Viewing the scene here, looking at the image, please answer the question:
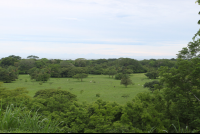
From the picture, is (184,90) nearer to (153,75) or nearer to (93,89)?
(93,89)

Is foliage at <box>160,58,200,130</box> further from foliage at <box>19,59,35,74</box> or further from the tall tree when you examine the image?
foliage at <box>19,59,35,74</box>

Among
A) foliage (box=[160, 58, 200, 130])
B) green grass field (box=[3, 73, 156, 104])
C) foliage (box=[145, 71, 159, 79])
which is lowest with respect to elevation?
green grass field (box=[3, 73, 156, 104])

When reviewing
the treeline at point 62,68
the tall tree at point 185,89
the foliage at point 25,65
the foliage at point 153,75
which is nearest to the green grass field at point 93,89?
the treeline at point 62,68

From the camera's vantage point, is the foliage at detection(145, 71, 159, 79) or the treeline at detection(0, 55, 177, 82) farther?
the treeline at detection(0, 55, 177, 82)

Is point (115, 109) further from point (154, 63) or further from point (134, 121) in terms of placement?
point (154, 63)

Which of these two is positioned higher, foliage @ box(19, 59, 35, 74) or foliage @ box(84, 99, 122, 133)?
foliage @ box(19, 59, 35, 74)

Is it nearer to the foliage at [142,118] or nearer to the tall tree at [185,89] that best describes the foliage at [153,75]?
the tall tree at [185,89]

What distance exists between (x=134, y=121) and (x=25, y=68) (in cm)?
7731

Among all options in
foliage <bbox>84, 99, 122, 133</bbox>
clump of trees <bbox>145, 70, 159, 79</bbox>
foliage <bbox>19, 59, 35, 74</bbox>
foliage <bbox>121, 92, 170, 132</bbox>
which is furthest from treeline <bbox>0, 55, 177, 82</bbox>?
foliage <bbox>121, 92, 170, 132</bbox>

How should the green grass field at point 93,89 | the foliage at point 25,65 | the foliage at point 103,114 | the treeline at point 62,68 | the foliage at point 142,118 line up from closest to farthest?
1. the foliage at point 142,118
2. the foliage at point 103,114
3. the green grass field at point 93,89
4. the treeline at point 62,68
5. the foliage at point 25,65

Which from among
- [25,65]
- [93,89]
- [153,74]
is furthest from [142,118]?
[25,65]

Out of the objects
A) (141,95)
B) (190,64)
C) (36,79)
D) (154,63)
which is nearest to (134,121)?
(141,95)

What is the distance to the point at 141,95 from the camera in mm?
12320

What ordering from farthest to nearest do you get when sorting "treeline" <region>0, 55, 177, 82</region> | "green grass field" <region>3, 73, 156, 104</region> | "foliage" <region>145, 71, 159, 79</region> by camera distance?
"treeline" <region>0, 55, 177, 82</region> < "foliage" <region>145, 71, 159, 79</region> < "green grass field" <region>3, 73, 156, 104</region>
